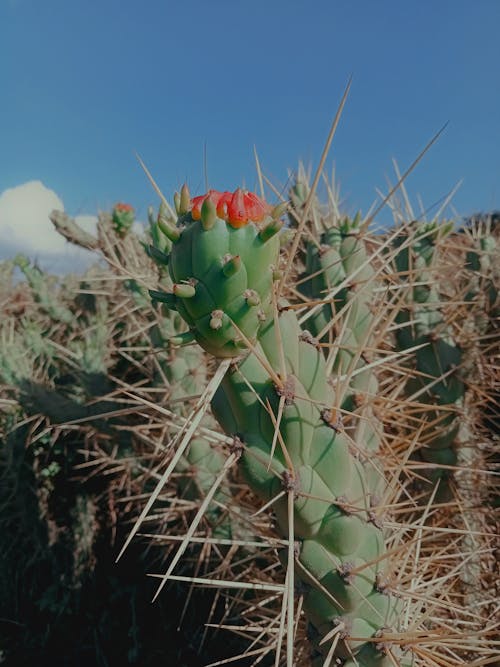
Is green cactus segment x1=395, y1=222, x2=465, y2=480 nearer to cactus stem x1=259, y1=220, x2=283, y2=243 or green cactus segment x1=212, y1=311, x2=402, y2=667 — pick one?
green cactus segment x1=212, y1=311, x2=402, y2=667

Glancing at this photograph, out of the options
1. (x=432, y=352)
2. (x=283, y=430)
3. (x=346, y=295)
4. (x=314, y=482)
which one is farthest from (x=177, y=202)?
(x=432, y=352)

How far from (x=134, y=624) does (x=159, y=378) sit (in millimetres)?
1227

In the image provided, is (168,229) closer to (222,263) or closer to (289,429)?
(222,263)

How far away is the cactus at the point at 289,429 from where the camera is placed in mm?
816

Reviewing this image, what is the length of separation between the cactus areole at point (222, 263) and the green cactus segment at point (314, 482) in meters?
0.10

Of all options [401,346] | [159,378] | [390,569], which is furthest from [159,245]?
[390,569]

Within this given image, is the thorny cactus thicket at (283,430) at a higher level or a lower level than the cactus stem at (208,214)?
lower

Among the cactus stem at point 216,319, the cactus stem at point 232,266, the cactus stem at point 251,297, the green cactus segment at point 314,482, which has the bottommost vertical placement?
the green cactus segment at point 314,482

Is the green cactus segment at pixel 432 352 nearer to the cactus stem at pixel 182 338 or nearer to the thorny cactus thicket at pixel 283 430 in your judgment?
the thorny cactus thicket at pixel 283 430

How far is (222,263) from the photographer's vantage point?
0.80 meters

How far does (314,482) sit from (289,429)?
12cm

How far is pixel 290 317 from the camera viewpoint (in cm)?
98

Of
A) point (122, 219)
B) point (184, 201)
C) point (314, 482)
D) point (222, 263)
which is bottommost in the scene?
point (314, 482)

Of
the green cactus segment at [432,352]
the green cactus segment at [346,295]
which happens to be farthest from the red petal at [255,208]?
the green cactus segment at [432,352]
